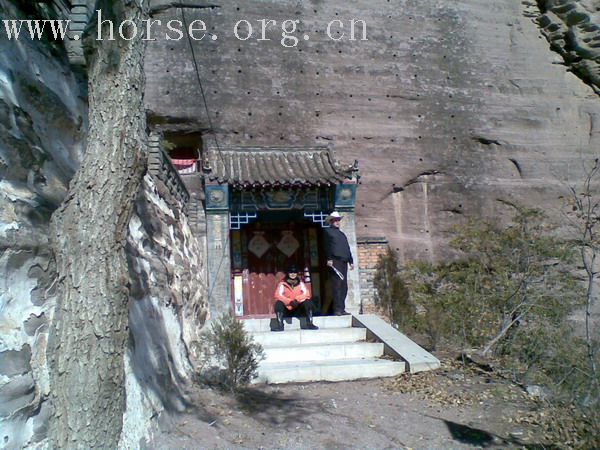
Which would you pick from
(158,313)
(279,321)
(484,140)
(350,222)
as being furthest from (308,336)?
(484,140)

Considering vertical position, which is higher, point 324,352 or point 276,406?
point 324,352

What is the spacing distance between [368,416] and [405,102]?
10.0 m

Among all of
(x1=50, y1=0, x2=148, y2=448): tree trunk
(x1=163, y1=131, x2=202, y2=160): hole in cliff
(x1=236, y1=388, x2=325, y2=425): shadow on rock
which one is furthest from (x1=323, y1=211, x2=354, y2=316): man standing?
(x1=50, y1=0, x2=148, y2=448): tree trunk

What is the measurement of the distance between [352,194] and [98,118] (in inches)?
343

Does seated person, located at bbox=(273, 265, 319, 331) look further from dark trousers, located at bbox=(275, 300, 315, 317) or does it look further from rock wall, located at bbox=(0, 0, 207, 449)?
rock wall, located at bbox=(0, 0, 207, 449)

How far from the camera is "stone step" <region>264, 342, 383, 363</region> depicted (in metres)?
7.73

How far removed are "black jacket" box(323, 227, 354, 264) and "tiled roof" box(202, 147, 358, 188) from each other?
1.37 metres

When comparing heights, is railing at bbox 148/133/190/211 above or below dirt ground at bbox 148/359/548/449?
above

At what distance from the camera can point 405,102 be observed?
14.2 metres

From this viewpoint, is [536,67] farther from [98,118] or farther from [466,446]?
[98,118]

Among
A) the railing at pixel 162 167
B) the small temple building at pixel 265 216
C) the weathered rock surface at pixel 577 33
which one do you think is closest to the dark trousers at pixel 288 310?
the small temple building at pixel 265 216

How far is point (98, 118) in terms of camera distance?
273 centimetres

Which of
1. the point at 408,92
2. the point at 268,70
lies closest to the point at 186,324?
the point at 268,70

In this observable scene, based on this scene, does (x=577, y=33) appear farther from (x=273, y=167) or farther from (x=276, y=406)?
(x=276, y=406)
